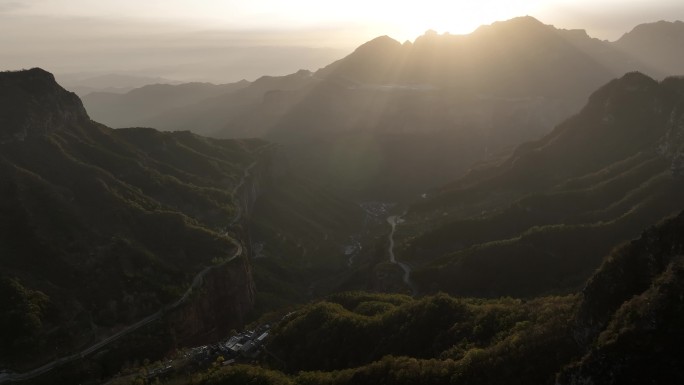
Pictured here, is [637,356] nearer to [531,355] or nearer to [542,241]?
[531,355]

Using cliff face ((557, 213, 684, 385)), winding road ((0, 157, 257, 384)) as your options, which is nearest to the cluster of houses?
winding road ((0, 157, 257, 384))

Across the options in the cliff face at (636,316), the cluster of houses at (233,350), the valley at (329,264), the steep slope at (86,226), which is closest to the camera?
the cliff face at (636,316)

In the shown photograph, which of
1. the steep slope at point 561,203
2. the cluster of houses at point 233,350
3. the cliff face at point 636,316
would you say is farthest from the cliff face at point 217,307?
the cliff face at point 636,316

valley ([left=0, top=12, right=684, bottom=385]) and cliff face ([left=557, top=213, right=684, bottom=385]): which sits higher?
cliff face ([left=557, top=213, right=684, bottom=385])

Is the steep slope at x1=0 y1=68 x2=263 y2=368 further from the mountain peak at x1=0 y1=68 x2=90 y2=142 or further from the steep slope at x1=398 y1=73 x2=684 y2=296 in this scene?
the steep slope at x1=398 y1=73 x2=684 y2=296

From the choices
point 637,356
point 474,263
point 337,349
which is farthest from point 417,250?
point 637,356

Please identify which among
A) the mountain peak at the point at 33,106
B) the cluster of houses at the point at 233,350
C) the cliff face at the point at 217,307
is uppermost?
the mountain peak at the point at 33,106

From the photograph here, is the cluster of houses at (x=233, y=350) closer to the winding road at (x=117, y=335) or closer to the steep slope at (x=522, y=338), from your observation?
the steep slope at (x=522, y=338)
